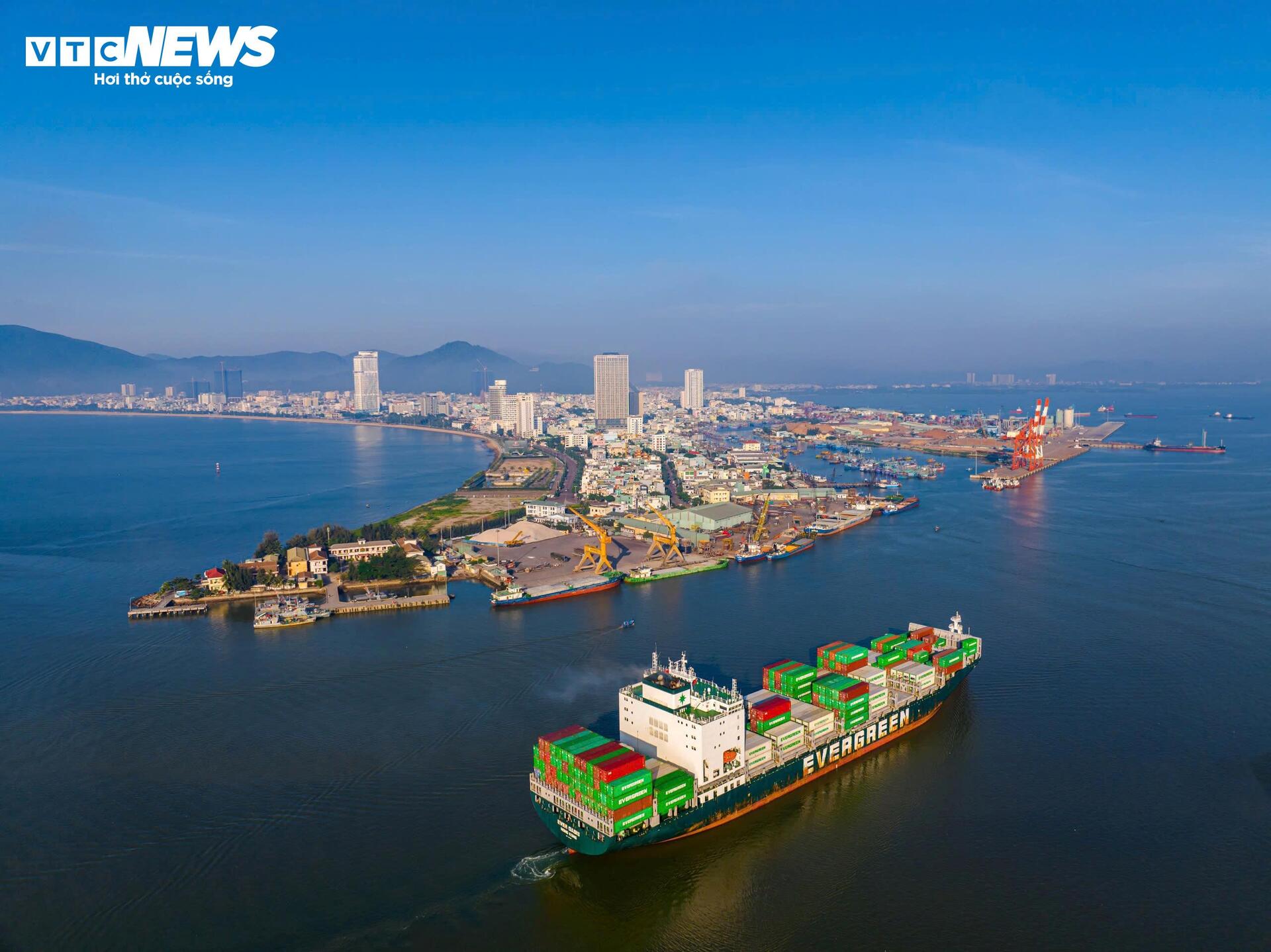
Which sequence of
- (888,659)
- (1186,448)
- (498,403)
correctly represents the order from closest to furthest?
(888,659) < (1186,448) < (498,403)

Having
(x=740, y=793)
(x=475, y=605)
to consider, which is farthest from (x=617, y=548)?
(x=740, y=793)

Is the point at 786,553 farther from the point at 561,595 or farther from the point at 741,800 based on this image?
the point at 741,800

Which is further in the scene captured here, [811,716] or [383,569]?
[383,569]

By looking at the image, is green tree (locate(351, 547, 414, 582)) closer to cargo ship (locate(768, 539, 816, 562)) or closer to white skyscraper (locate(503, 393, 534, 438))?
cargo ship (locate(768, 539, 816, 562))

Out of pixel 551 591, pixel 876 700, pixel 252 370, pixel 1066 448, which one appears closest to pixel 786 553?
pixel 551 591

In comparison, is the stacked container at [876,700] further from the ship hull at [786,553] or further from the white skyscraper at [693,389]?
the white skyscraper at [693,389]

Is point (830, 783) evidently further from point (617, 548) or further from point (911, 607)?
point (617, 548)
